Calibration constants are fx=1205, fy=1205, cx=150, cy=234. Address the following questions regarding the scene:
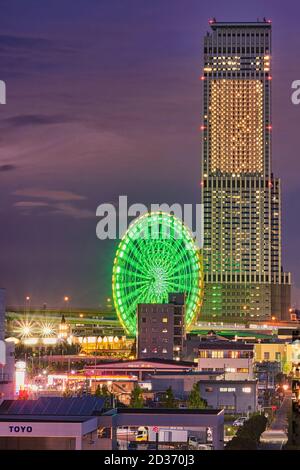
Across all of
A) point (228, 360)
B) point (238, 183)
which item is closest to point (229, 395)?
point (228, 360)

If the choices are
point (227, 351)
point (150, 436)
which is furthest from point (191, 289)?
point (150, 436)

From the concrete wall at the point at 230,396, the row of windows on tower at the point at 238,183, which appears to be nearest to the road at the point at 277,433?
the concrete wall at the point at 230,396

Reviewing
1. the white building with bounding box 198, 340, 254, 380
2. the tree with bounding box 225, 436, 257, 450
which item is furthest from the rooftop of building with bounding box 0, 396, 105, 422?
the white building with bounding box 198, 340, 254, 380

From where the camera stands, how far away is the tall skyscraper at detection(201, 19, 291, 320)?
175250mm

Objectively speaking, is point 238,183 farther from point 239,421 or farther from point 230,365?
point 239,421

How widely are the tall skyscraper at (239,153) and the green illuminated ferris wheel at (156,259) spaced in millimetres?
86381

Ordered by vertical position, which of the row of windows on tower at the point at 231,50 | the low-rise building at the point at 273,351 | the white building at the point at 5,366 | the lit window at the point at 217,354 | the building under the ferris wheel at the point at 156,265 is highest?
the row of windows on tower at the point at 231,50

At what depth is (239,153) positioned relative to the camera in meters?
177

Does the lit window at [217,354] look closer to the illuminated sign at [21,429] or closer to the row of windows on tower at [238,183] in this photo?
the illuminated sign at [21,429]

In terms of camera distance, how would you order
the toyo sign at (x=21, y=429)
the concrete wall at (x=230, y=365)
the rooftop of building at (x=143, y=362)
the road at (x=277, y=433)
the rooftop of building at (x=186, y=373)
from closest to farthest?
the toyo sign at (x=21, y=429), the road at (x=277, y=433), the rooftop of building at (x=186, y=373), the rooftop of building at (x=143, y=362), the concrete wall at (x=230, y=365)

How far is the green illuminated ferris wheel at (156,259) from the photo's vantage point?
84.7m

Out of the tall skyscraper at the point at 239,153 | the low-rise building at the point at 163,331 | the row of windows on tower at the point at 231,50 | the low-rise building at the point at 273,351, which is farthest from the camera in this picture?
the row of windows on tower at the point at 231,50

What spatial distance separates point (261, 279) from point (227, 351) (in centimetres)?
8627

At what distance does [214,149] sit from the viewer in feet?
581
